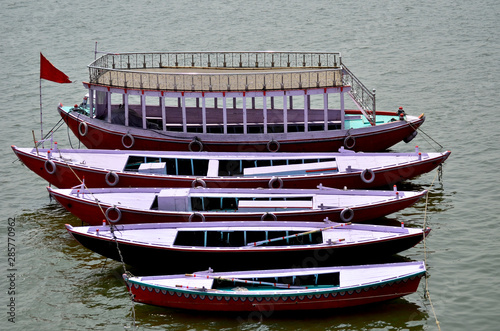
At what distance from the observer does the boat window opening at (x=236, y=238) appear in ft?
113

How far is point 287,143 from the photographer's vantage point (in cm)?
4450

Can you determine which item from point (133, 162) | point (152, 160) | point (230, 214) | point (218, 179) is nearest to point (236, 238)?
point (230, 214)

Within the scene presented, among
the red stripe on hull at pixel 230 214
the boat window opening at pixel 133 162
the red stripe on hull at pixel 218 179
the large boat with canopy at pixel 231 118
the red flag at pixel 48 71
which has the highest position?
the red flag at pixel 48 71

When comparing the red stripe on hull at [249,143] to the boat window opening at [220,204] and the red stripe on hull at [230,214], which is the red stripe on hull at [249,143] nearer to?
the boat window opening at [220,204]

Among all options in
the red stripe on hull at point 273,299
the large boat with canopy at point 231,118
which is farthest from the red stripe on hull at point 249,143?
the red stripe on hull at point 273,299

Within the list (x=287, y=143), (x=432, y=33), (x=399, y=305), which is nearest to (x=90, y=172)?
(x=287, y=143)

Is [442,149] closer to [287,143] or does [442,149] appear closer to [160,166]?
[287,143]

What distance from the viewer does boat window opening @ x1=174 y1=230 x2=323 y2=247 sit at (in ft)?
113

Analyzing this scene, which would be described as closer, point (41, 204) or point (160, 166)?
point (160, 166)

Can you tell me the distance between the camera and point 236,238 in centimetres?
3444

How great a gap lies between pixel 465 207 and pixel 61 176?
21341mm

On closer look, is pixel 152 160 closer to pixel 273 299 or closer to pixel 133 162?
pixel 133 162

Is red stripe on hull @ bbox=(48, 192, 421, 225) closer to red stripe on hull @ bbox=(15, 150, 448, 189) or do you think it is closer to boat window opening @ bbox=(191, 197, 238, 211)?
boat window opening @ bbox=(191, 197, 238, 211)

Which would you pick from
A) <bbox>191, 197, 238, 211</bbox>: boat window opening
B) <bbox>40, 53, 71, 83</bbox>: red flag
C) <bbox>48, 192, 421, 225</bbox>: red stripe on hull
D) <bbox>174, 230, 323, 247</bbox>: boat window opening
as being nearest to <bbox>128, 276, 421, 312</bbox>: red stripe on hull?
<bbox>174, 230, 323, 247</bbox>: boat window opening
